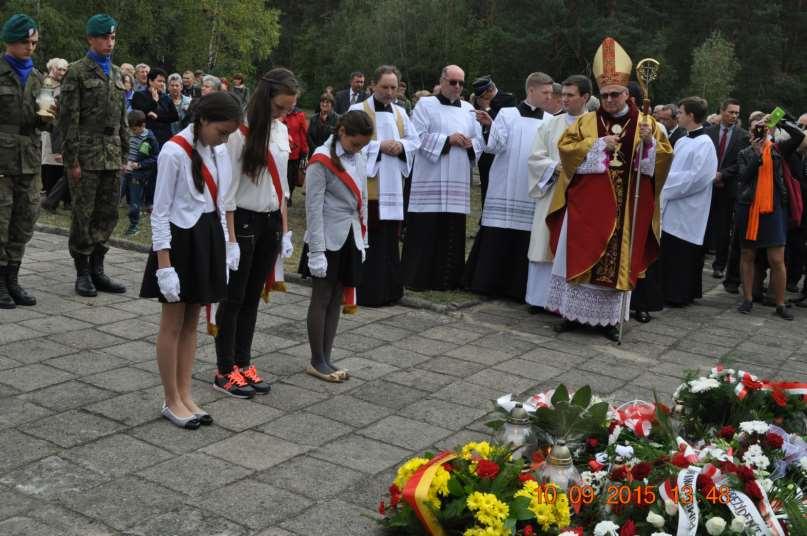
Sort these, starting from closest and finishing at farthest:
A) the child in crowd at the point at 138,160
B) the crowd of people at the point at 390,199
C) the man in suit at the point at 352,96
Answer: the crowd of people at the point at 390,199, the child in crowd at the point at 138,160, the man in suit at the point at 352,96

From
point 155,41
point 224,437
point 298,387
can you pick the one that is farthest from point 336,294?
point 155,41

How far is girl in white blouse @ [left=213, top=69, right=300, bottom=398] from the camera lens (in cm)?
554

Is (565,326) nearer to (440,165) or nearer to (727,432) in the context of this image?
(440,165)

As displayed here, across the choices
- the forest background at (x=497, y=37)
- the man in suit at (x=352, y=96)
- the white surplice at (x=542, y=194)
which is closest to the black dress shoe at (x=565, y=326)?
the white surplice at (x=542, y=194)

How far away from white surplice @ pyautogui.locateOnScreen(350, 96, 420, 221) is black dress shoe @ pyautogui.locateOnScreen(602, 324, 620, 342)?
1960 millimetres

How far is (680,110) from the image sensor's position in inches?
383

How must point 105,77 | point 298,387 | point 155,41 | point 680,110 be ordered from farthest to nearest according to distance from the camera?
point 155,41
point 680,110
point 105,77
point 298,387

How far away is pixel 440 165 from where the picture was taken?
9094 millimetres

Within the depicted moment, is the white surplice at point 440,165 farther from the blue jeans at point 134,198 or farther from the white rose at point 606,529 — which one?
the white rose at point 606,529

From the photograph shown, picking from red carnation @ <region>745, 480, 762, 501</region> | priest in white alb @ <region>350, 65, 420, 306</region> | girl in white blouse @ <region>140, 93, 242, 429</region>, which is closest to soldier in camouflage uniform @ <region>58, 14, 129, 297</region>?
priest in white alb @ <region>350, 65, 420, 306</region>

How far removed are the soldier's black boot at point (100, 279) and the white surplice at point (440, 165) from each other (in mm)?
2774

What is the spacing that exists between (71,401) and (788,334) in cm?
622

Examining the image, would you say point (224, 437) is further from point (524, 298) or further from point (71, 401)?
point (524, 298)

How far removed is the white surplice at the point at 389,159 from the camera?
27.4 ft
